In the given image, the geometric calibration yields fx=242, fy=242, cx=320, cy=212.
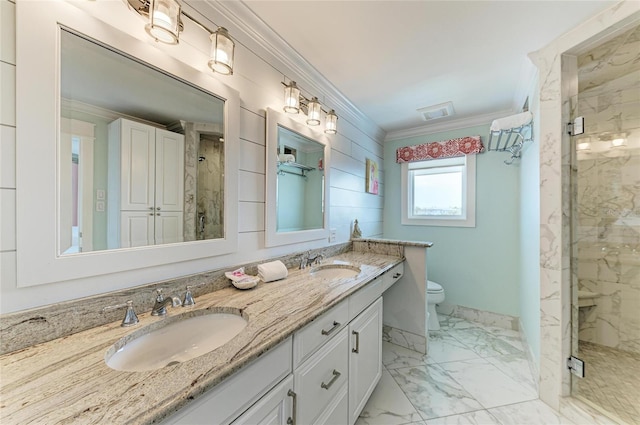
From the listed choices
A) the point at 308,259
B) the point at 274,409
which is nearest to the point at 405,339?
the point at 308,259

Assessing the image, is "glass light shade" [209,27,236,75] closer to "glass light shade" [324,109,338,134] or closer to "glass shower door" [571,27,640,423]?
"glass light shade" [324,109,338,134]

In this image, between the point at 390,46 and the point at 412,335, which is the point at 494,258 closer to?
the point at 412,335

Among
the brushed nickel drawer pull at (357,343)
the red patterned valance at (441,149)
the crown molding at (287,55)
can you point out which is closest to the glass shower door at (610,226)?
the red patterned valance at (441,149)

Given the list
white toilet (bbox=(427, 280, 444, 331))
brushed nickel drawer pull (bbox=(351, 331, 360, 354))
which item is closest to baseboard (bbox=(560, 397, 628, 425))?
white toilet (bbox=(427, 280, 444, 331))

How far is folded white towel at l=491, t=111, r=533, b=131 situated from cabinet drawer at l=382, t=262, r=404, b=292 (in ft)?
4.35

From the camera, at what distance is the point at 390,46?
5.01 feet

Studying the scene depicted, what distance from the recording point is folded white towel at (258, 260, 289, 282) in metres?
1.32

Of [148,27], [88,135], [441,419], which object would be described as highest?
[148,27]

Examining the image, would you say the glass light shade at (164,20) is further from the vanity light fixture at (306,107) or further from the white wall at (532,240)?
the white wall at (532,240)

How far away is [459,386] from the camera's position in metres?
1.66


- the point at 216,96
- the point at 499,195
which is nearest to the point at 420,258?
the point at 499,195

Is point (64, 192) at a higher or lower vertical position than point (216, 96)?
lower

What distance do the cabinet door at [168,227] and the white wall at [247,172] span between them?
0.12m

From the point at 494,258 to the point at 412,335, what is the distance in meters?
1.26
